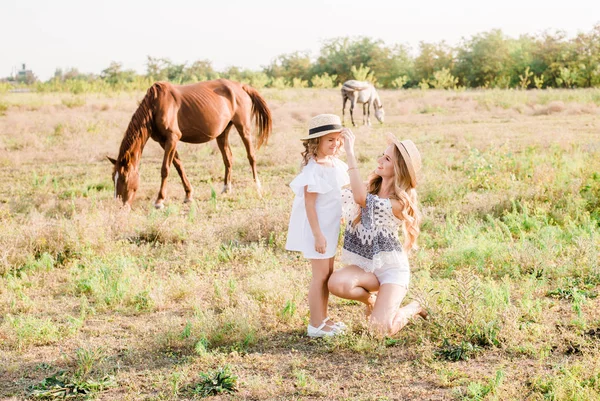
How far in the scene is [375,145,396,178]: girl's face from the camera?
4066 millimetres

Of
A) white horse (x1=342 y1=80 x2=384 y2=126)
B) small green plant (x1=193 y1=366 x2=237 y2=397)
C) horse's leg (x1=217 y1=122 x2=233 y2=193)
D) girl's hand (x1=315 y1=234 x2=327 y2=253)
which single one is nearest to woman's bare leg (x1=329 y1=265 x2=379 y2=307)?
girl's hand (x1=315 y1=234 x2=327 y2=253)

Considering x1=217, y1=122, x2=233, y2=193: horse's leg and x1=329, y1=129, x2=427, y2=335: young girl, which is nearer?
x1=329, y1=129, x2=427, y2=335: young girl

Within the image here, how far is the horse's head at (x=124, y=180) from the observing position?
7953mm

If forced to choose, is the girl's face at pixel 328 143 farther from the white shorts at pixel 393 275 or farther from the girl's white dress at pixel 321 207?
the white shorts at pixel 393 275

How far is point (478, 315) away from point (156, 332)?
93.6 inches

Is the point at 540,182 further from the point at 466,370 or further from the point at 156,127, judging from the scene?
the point at 156,127

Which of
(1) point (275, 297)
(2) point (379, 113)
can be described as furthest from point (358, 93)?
(1) point (275, 297)

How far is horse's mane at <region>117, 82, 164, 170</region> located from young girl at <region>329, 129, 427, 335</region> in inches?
184

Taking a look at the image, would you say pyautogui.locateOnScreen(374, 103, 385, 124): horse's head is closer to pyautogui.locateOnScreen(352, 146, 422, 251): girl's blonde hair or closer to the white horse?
the white horse

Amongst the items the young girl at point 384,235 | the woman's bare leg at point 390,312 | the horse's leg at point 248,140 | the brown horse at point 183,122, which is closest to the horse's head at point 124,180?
the brown horse at point 183,122

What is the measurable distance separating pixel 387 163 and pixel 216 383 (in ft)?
6.18

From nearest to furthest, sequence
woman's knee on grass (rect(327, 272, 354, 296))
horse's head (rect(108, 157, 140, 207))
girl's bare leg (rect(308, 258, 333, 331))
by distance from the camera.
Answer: woman's knee on grass (rect(327, 272, 354, 296))
girl's bare leg (rect(308, 258, 333, 331))
horse's head (rect(108, 157, 140, 207))

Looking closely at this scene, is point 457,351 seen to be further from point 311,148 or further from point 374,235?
point 311,148

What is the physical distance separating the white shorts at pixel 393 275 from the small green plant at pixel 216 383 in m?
1.30
